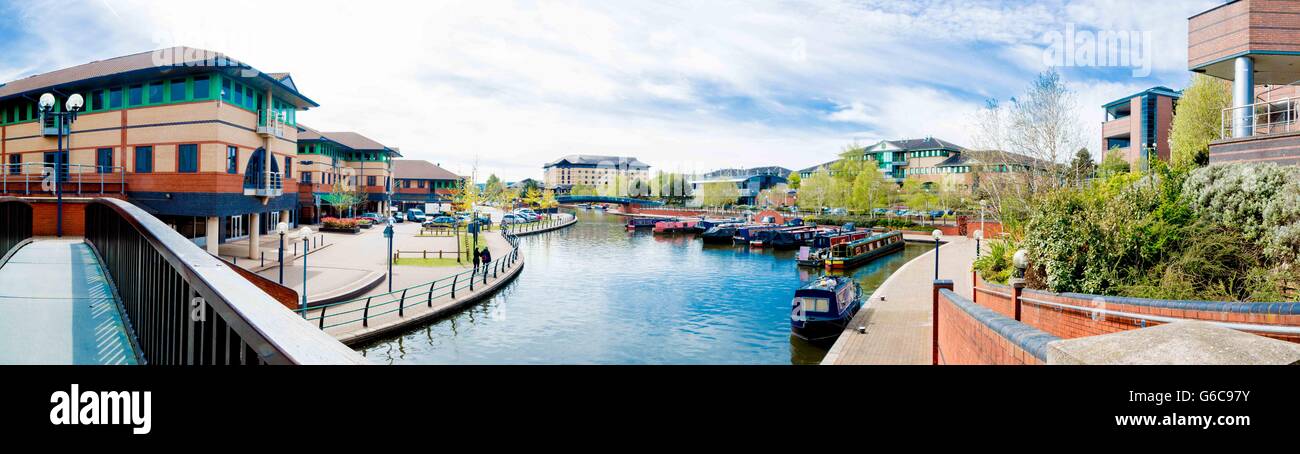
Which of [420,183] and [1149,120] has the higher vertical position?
[1149,120]

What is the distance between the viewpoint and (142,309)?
470 cm

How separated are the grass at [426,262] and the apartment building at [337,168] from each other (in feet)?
45.4

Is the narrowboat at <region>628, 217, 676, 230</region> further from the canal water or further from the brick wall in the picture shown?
the brick wall

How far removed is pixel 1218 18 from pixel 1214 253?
215 inches

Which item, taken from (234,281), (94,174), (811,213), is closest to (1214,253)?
(234,281)

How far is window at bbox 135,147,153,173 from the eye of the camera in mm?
20094

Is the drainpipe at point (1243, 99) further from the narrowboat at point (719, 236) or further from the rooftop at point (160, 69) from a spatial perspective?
the narrowboat at point (719, 236)

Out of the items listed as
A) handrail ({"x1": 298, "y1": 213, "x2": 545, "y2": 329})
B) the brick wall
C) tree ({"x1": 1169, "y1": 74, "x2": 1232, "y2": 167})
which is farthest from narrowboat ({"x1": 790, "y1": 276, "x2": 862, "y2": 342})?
tree ({"x1": 1169, "y1": 74, "x2": 1232, "y2": 167})

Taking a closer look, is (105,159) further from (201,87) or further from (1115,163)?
(1115,163)

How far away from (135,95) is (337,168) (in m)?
23.1

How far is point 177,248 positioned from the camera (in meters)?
3.57

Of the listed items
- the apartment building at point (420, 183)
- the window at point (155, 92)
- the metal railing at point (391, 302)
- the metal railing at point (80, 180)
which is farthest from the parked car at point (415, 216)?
the window at point (155, 92)

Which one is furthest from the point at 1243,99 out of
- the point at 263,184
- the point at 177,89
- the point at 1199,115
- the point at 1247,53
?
the point at 263,184
